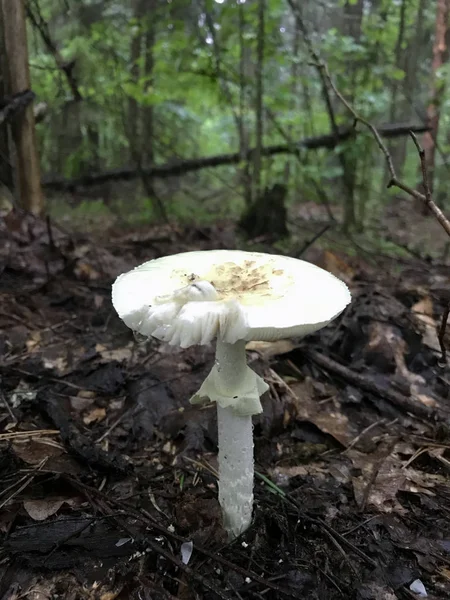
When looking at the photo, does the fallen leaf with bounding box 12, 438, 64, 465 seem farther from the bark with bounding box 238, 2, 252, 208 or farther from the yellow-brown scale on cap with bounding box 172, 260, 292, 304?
the bark with bounding box 238, 2, 252, 208

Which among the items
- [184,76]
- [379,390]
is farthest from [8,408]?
[184,76]

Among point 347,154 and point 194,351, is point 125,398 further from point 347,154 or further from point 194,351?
point 347,154

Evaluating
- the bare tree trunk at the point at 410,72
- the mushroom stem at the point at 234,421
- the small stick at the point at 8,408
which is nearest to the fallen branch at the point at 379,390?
the mushroom stem at the point at 234,421

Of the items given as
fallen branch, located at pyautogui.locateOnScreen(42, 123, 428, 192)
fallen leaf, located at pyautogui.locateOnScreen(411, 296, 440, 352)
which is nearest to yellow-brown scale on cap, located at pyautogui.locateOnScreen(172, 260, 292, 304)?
fallen leaf, located at pyautogui.locateOnScreen(411, 296, 440, 352)

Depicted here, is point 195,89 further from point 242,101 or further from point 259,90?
point 259,90

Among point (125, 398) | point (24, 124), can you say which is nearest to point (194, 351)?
point (125, 398)

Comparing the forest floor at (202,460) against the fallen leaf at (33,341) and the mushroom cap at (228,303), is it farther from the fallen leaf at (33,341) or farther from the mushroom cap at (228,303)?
the mushroom cap at (228,303)
